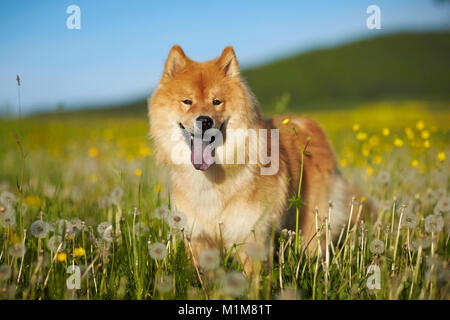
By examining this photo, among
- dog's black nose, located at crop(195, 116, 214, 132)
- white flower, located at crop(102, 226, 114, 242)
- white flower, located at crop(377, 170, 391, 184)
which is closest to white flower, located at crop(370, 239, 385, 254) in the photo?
white flower, located at crop(377, 170, 391, 184)

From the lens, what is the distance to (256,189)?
3.31m

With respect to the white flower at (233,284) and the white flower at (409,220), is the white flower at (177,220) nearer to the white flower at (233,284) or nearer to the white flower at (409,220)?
the white flower at (233,284)

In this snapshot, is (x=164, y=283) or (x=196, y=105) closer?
(x=164, y=283)

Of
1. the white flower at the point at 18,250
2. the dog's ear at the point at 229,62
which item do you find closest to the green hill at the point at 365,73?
the dog's ear at the point at 229,62

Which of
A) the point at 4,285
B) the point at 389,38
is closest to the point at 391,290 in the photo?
the point at 4,285

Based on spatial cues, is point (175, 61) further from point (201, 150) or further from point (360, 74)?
point (360, 74)

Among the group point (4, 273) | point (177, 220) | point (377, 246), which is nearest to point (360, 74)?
point (377, 246)

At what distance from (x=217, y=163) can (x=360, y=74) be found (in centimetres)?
3914

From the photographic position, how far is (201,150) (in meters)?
3.35

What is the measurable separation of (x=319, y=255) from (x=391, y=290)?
1.70 ft

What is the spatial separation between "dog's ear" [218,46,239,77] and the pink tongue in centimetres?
79

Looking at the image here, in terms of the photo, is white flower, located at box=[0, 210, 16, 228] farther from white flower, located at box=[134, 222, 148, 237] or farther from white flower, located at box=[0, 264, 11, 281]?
white flower, located at box=[134, 222, 148, 237]

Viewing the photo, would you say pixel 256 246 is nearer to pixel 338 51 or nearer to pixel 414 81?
pixel 414 81
